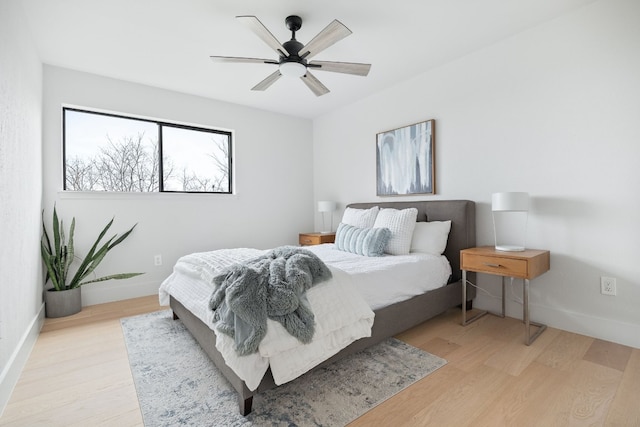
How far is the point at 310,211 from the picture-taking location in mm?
5012

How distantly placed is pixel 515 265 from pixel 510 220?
667mm

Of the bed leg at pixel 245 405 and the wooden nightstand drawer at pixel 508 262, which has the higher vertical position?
the wooden nightstand drawer at pixel 508 262

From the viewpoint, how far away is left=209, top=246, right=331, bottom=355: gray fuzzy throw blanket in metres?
1.45

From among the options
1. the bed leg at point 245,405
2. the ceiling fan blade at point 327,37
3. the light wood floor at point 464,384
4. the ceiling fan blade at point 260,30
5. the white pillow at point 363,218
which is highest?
the ceiling fan blade at point 260,30

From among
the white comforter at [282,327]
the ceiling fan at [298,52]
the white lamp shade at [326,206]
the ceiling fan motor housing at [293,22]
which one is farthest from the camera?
the white lamp shade at [326,206]

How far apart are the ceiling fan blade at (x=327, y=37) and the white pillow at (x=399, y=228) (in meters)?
1.63

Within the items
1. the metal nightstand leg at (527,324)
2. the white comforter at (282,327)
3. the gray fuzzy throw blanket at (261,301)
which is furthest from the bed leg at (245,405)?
the metal nightstand leg at (527,324)

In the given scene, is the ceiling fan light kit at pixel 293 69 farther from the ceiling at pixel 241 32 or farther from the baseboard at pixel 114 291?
the baseboard at pixel 114 291

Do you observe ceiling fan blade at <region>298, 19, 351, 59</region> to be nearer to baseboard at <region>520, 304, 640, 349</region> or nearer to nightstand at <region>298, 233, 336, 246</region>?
nightstand at <region>298, 233, 336, 246</region>

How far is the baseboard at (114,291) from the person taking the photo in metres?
3.21

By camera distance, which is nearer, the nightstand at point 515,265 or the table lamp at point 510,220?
the nightstand at point 515,265

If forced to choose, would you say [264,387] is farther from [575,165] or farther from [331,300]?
[575,165]

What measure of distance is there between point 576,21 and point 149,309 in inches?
178

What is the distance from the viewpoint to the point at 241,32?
246 centimetres
